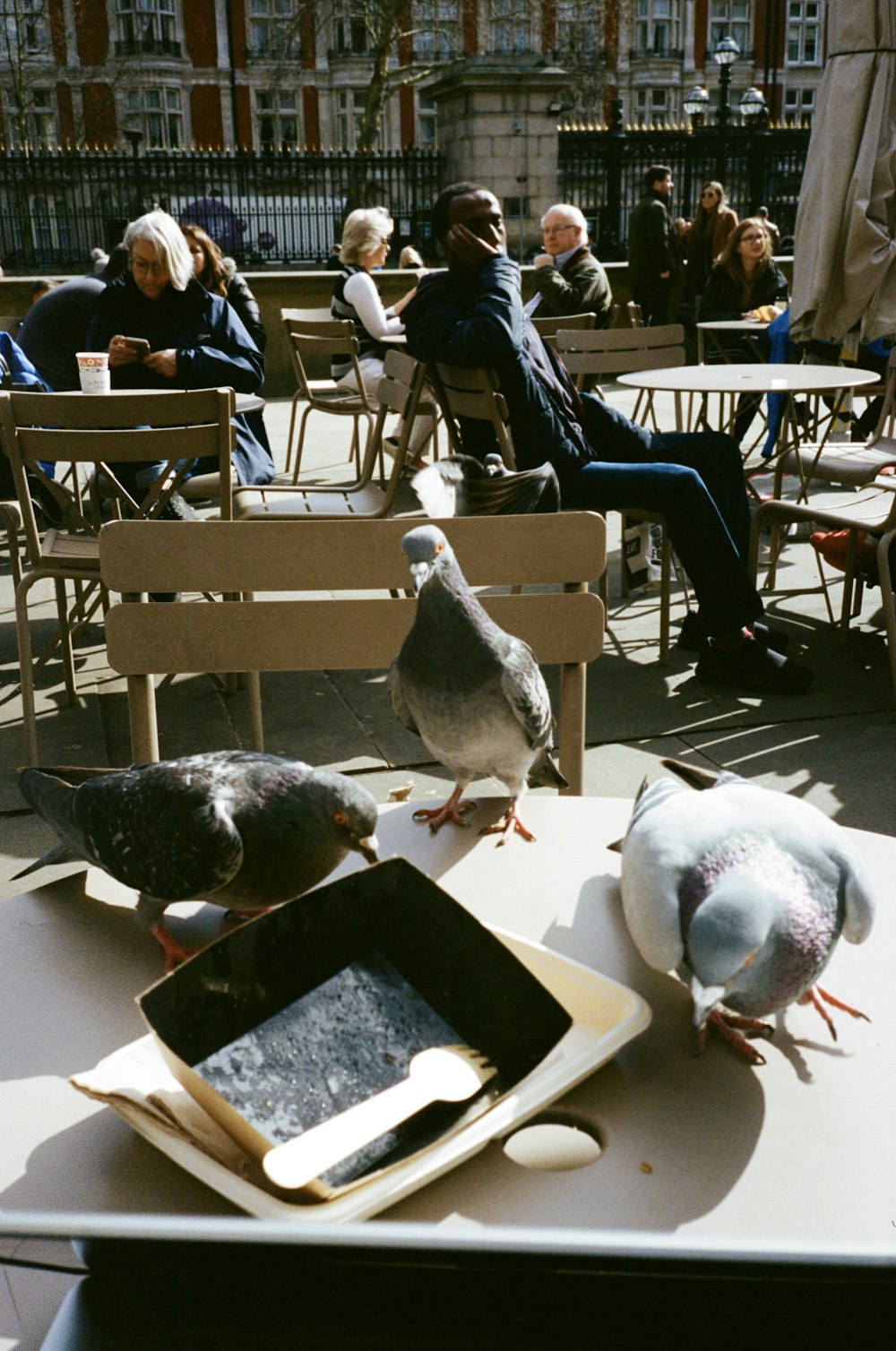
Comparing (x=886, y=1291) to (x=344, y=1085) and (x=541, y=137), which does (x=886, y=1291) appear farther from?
(x=541, y=137)

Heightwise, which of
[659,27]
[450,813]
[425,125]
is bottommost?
[450,813]

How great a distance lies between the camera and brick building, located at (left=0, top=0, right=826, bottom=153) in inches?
1515

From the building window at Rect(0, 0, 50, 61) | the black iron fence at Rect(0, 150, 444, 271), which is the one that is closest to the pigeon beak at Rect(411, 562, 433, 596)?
the black iron fence at Rect(0, 150, 444, 271)

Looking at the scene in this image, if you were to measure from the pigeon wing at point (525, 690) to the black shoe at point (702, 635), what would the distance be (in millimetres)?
2835

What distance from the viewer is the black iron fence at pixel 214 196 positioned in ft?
50.8

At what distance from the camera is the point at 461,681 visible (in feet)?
4.90

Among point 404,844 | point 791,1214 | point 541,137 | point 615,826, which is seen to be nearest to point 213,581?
point 404,844

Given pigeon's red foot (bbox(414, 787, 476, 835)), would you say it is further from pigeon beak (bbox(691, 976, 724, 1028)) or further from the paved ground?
the paved ground

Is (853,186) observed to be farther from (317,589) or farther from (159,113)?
(159,113)

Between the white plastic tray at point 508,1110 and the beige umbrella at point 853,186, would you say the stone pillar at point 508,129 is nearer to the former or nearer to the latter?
the beige umbrella at point 853,186

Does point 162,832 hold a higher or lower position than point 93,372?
lower

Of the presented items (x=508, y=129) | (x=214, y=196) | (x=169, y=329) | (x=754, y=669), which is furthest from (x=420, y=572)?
(x=214, y=196)

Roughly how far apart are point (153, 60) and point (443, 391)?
41.2 meters

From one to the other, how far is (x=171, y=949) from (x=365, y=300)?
666cm
